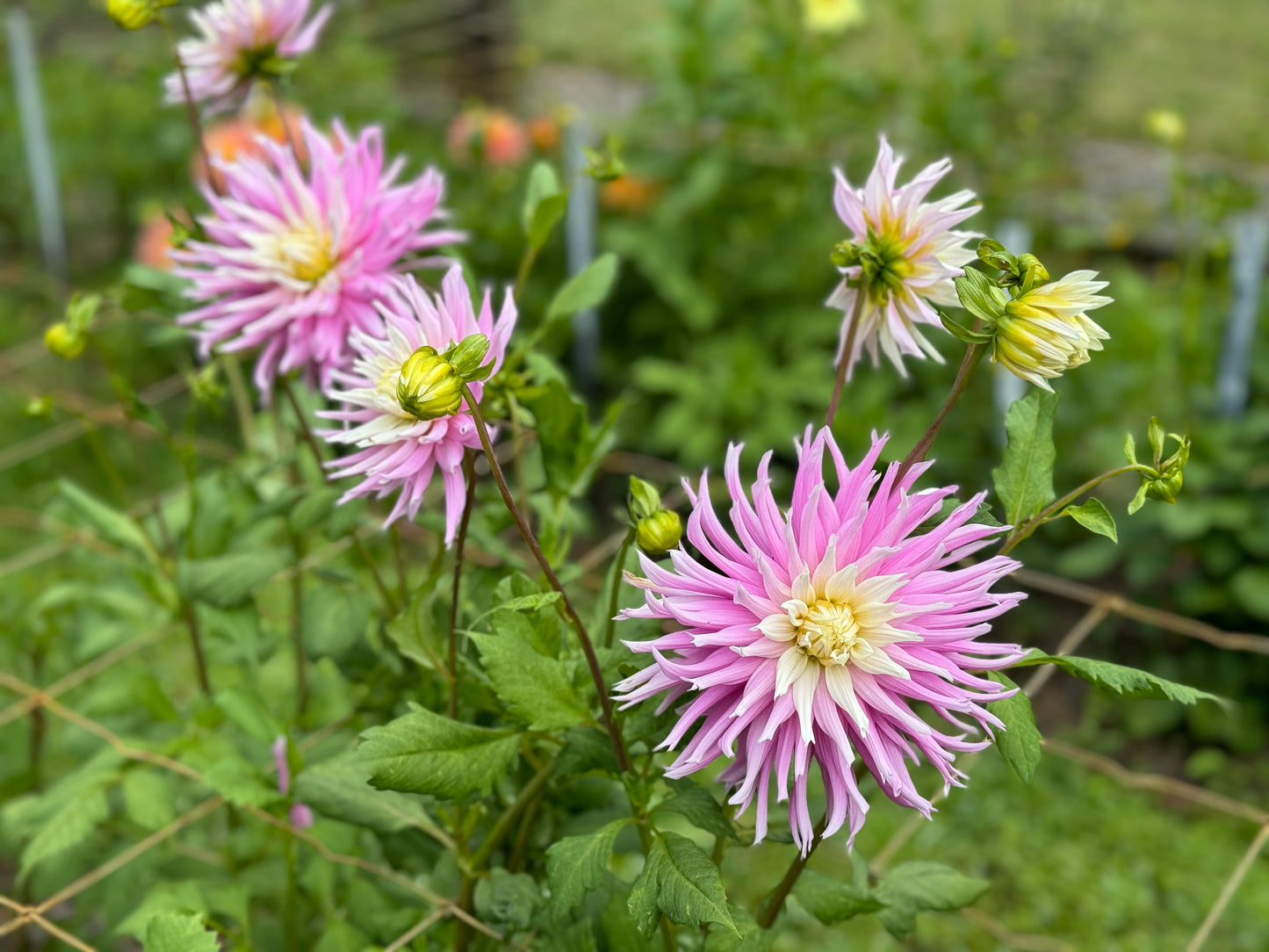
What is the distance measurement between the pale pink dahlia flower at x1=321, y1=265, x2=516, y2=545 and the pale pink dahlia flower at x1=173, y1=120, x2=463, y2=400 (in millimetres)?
166

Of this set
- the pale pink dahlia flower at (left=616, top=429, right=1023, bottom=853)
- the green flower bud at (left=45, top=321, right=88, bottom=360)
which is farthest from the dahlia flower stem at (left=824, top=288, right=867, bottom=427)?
the green flower bud at (left=45, top=321, right=88, bottom=360)

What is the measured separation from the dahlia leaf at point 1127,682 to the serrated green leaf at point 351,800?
45cm

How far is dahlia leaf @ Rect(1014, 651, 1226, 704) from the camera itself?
23.7 inches

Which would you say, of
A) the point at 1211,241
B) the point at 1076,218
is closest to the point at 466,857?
the point at 1211,241

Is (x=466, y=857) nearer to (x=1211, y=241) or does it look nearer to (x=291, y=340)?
(x=291, y=340)

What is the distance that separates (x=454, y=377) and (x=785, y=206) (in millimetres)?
1842

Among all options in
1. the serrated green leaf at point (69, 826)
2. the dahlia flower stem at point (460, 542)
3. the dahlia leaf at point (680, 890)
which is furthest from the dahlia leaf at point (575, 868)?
the serrated green leaf at point (69, 826)

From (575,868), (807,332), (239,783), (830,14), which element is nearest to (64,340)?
(239,783)

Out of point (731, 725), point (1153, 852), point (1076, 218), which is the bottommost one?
point (1153, 852)

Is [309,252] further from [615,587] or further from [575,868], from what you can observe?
[575,868]

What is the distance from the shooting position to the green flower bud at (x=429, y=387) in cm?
58

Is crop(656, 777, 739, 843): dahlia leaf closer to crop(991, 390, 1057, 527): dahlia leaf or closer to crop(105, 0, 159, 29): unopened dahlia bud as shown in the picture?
crop(991, 390, 1057, 527): dahlia leaf

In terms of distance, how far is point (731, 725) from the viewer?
0.58m

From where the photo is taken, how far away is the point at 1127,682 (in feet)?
2.00
